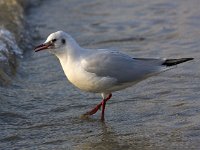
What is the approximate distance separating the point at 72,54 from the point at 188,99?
4.08 ft

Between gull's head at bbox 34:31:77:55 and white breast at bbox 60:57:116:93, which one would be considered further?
gull's head at bbox 34:31:77:55

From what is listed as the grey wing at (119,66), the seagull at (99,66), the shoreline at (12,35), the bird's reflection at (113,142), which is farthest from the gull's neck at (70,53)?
the shoreline at (12,35)

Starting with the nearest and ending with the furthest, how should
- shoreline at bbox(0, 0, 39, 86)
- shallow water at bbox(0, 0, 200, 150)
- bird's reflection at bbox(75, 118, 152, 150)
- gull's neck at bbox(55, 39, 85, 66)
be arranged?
1. bird's reflection at bbox(75, 118, 152, 150)
2. shallow water at bbox(0, 0, 200, 150)
3. gull's neck at bbox(55, 39, 85, 66)
4. shoreline at bbox(0, 0, 39, 86)

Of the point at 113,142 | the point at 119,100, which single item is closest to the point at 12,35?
the point at 119,100

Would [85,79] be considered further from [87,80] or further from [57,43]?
[57,43]

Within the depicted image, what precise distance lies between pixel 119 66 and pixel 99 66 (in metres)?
0.20

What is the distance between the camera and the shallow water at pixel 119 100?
5.24m

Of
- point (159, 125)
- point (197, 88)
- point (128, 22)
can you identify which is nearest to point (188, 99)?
point (197, 88)

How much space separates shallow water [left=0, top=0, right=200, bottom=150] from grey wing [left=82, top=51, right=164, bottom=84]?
14.6 inches

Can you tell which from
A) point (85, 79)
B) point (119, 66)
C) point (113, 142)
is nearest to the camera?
point (113, 142)

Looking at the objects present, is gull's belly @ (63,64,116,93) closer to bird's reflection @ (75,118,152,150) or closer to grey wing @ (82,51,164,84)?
grey wing @ (82,51,164,84)

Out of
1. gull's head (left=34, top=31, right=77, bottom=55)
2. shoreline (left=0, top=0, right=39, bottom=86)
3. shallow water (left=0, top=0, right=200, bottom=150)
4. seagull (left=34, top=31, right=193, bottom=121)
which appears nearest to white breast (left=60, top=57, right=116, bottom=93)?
seagull (left=34, top=31, right=193, bottom=121)

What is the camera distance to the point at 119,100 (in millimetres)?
6320

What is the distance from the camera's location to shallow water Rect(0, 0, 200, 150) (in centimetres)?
524
